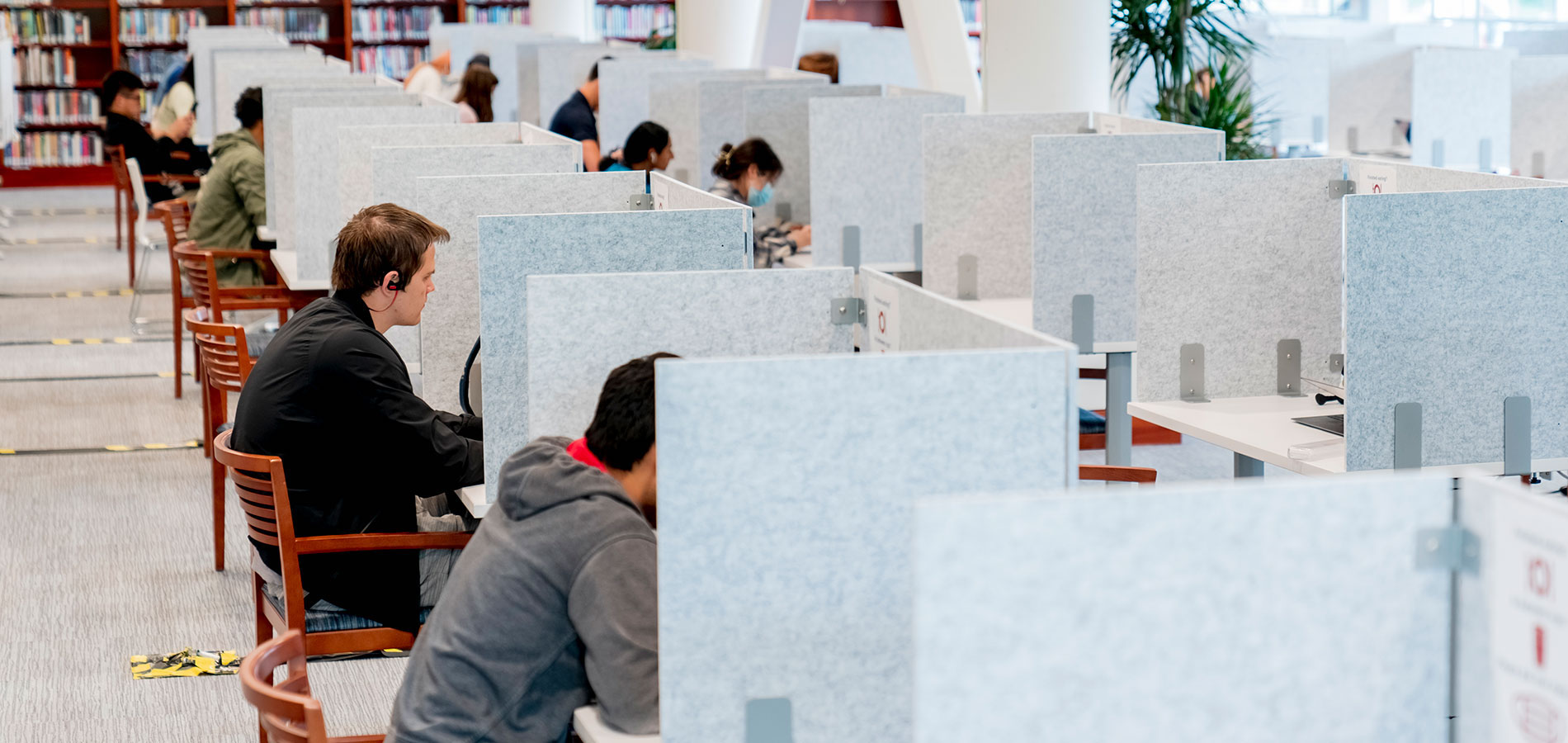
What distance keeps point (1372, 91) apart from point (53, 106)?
8911 mm

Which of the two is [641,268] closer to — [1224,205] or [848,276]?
[848,276]

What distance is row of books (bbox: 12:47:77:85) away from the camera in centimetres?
1193

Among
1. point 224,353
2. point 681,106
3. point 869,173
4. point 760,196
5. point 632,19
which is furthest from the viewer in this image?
point 632,19

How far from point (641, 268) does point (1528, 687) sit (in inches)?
64.8

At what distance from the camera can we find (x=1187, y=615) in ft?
3.86

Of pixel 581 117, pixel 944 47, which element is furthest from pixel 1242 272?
pixel 581 117

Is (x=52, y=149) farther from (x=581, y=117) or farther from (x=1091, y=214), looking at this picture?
(x=1091, y=214)

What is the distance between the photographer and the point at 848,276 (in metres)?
2.17

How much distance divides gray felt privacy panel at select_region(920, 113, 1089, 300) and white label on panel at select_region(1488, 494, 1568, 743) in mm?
2989

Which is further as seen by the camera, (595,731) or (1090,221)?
(1090,221)

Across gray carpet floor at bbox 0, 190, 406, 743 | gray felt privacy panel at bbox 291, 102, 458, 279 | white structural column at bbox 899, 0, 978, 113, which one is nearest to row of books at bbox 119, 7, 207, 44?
gray carpet floor at bbox 0, 190, 406, 743

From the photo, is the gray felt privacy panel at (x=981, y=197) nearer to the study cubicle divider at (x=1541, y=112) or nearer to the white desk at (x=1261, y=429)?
the white desk at (x=1261, y=429)

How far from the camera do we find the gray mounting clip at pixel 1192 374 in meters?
3.16

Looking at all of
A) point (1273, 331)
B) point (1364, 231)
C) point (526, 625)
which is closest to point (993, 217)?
point (1273, 331)
